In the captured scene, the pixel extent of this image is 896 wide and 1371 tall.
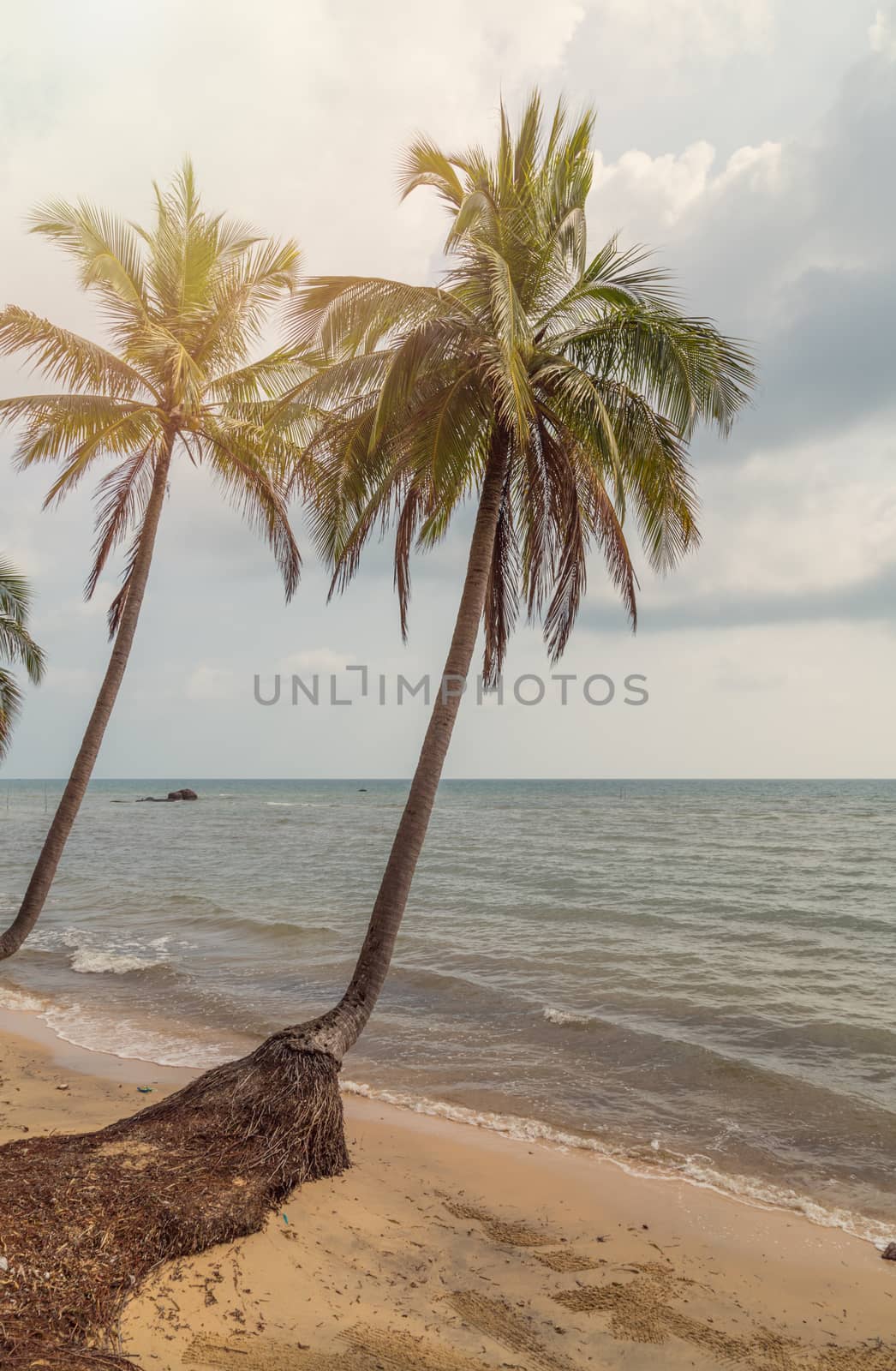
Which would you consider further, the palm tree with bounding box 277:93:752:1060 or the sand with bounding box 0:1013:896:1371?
the palm tree with bounding box 277:93:752:1060

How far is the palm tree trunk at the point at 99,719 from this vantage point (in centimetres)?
995

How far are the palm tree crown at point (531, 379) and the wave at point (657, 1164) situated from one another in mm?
4904

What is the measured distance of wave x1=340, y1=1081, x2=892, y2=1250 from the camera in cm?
597

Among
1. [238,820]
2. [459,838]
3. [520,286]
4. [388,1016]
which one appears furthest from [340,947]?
[238,820]

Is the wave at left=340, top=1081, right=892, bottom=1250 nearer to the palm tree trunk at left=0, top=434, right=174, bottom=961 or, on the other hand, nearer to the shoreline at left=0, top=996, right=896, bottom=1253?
the shoreline at left=0, top=996, right=896, bottom=1253

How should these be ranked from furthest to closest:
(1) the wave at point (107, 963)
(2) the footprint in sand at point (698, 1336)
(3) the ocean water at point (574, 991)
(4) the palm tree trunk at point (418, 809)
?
(1) the wave at point (107, 963)
(3) the ocean water at point (574, 991)
(4) the palm tree trunk at point (418, 809)
(2) the footprint in sand at point (698, 1336)

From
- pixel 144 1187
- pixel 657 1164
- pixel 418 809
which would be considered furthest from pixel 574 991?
pixel 144 1187

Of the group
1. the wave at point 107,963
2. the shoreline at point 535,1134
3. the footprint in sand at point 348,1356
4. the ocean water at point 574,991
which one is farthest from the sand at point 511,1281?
the wave at point 107,963

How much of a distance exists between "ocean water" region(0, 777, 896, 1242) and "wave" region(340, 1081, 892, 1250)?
0.03 meters

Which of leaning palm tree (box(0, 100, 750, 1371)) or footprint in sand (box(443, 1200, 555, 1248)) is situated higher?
leaning palm tree (box(0, 100, 750, 1371))

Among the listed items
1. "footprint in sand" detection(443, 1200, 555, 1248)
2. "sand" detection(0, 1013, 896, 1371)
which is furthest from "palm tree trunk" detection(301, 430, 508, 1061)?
"footprint in sand" detection(443, 1200, 555, 1248)

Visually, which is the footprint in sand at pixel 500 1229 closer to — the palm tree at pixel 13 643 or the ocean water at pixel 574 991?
the ocean water at pixel 574 991

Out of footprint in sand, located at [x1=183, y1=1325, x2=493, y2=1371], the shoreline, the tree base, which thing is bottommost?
the shoreline

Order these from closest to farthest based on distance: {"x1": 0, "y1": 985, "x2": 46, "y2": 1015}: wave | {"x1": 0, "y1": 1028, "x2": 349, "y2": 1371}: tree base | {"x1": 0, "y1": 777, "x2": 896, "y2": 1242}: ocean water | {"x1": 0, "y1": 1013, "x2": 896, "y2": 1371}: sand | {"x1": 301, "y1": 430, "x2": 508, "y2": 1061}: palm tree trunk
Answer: {"x1": 0, "y1": 1028, "x2": 349, "y2": 1371}: tree base, {"x1": 0, "y1": 1013, "x2": 896, "y2": 1371}: sand, {"x1": 301, "y1": 430, "x2": 508, "y2": 1061}: palm tree trunk, {"x1": 0, "y1": 777, "x2": 896, "y2": 1242}: ocean water, {"x1": 0, "y1": 985, "x2": 46, "y2": 1015}: wave
